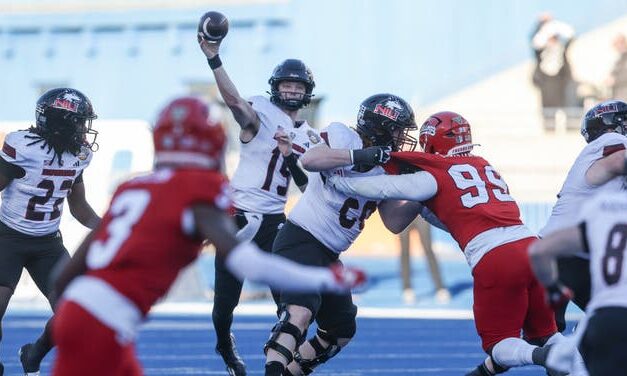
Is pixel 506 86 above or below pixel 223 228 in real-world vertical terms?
below

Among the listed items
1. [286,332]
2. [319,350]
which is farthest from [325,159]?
[319,350]

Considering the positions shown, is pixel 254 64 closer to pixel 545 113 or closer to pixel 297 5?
pixel 297 5

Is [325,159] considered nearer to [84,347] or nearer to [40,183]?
[40,183]

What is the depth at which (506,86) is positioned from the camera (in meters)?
21.5

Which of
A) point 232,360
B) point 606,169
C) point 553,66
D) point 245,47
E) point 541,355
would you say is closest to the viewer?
point 541,355

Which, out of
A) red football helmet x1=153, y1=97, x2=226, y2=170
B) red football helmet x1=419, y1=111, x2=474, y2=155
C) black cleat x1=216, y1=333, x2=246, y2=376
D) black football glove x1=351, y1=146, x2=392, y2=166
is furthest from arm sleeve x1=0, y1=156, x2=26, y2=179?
red football helmet x1=153, y1=97, x2=226, y2=170

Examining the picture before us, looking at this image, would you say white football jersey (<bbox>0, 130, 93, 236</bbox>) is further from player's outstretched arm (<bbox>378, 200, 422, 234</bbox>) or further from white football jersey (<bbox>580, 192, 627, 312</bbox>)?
white football jersey (<bbox>580, 192, 627, 312</bbox>)

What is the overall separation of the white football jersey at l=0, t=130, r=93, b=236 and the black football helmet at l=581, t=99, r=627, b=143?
2722 mm

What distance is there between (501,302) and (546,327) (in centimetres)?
40

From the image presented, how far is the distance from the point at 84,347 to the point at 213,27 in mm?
3298

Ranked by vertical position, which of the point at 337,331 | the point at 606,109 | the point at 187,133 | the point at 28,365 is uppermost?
the point at 187,133

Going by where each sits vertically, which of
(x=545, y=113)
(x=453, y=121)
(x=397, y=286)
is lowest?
(x=397, y=286)

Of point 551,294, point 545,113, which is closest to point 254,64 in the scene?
point 545,113

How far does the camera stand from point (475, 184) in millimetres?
6871
